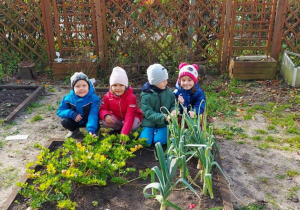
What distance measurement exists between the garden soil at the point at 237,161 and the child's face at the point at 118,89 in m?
1.01

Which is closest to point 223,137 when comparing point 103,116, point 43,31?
point 103,116

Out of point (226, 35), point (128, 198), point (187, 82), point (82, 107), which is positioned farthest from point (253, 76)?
point (128, 198)

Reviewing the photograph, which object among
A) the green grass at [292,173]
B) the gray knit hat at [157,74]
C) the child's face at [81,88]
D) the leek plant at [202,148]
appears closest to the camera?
the leek plant at [202,148]

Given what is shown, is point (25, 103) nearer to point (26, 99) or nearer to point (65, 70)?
point (26, 99)

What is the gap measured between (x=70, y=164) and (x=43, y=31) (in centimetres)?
452

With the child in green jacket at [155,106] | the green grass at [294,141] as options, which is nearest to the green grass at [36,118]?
the child in green jacket at [155,106]

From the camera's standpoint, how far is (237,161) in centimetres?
356

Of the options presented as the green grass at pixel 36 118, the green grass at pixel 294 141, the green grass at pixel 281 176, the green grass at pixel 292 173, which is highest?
the green grass at pixel 36 118

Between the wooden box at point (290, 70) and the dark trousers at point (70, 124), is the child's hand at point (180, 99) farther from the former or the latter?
the wooden box at point (290, 70)

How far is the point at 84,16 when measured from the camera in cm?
615

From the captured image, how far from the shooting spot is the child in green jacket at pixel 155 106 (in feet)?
11.4

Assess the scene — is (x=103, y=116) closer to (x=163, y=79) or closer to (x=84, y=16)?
(x=163, y=79)

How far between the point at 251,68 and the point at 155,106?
3.18 m

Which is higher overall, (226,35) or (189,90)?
(226,35)
